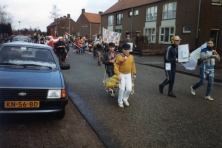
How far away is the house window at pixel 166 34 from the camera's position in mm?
27348

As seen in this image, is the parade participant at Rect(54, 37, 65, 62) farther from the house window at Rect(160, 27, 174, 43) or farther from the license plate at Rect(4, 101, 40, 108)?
the house window at Rect(160, 27, 174, 43)

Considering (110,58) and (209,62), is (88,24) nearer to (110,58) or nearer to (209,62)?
(110,58)

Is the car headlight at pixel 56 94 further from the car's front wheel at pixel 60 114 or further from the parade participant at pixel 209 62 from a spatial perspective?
the parade participant at pixel 209 62

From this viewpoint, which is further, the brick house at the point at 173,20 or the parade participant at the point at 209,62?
the brick house at the point at 173,20

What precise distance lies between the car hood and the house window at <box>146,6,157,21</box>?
27.4 metres

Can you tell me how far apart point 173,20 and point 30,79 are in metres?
24.8

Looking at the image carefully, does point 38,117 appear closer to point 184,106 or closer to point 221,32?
point 184,106

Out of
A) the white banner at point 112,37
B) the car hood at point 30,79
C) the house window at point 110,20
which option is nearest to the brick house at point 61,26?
the house window at point 110,20

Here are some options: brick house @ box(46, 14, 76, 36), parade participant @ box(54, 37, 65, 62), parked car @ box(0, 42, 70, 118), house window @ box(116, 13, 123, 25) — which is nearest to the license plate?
parked car @ box(0, 42, 70, 118)

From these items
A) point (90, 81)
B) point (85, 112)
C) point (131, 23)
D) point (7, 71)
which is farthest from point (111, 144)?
point (131, 23)

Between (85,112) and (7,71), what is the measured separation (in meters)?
1.91

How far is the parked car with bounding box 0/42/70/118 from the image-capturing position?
4176mm

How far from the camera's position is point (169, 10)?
27672 mm

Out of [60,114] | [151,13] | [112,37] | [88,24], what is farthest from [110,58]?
[88,24]
